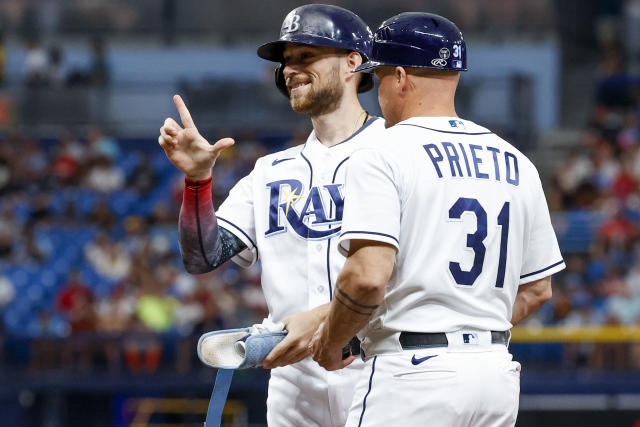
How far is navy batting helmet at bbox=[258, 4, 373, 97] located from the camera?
410cm

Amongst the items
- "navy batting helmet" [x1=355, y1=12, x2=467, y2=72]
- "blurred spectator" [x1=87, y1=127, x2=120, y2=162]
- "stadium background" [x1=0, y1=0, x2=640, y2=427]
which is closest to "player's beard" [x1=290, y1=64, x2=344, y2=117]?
"navy batting helmet" [x1=355, y1=12, x2=467, y2=72]

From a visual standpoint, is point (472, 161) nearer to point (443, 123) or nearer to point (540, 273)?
point (443, 123)

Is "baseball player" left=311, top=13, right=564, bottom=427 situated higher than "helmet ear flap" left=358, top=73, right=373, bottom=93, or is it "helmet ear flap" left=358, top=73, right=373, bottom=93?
"helmet ear flap" left=358, top=73, right=373, bottom=93

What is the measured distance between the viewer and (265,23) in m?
19.6

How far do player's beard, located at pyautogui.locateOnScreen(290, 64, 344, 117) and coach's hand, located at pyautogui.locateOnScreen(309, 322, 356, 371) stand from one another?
1102 millimetres

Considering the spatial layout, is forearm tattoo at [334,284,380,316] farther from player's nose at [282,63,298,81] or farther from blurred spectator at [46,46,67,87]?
blurred spectator at [46,46,67,87]

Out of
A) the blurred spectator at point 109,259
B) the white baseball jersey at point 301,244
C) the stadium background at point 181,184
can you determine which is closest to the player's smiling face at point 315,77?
the white baseball jersey at point 301,244

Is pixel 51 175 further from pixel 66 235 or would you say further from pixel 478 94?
pixel 478 94

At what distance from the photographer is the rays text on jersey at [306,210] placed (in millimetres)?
3990

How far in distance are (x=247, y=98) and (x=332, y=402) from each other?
13071 millimetres

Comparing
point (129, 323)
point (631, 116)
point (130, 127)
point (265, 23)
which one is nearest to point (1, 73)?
point (130, 127)

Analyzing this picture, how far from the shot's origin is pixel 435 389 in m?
3.20

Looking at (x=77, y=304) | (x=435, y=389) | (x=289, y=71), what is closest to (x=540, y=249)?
(x=435, y=389)

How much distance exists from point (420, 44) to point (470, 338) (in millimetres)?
985
